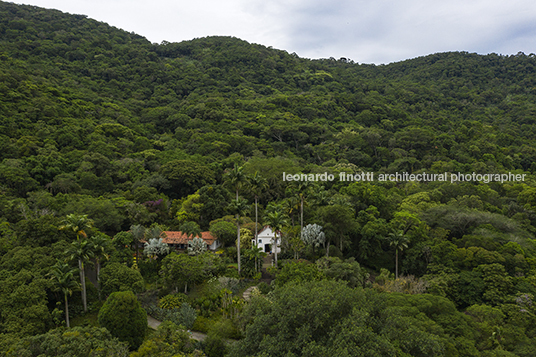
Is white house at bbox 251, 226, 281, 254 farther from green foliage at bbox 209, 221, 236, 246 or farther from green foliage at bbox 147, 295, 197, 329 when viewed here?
green foliage at bbox 147, 295, 197, 329

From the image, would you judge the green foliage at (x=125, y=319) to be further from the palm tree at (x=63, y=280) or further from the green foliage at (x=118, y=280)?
the green foliage at (x=118, y=280)

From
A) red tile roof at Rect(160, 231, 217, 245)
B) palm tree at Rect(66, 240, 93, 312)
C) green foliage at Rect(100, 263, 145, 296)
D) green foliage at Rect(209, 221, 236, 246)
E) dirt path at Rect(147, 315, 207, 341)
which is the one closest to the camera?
dirt path at Rect(147, 315, 207, 341)

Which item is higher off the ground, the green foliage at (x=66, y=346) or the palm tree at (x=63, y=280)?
the palm tree at (x=63, y=280)

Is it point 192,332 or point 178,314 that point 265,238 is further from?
point 178,314

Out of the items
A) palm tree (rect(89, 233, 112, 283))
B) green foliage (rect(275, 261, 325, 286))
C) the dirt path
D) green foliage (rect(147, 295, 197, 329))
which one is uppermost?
palm tree (rect(89, 233, 112, 283))

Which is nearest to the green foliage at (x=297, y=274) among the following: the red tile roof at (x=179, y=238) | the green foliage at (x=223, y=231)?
the green foliage at (x=223, y=231)

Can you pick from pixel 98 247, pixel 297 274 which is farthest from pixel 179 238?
pixel 297 274

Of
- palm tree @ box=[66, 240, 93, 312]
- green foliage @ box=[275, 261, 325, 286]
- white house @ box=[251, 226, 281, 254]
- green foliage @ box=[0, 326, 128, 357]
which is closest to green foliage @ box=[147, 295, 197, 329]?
palm tree @ box=[66, 240, 93, 312]
